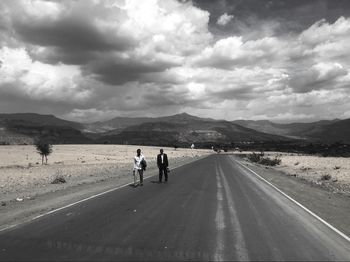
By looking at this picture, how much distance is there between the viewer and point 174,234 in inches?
375

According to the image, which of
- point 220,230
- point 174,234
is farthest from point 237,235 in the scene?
point 174,234

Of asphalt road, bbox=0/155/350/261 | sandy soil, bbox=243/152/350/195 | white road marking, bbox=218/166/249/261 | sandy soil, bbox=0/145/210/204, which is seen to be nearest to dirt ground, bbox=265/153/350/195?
sandy soil, bbox=243/152/350/195

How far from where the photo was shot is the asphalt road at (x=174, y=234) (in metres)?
7.84

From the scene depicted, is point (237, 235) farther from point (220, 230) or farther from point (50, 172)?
point (50, 172)

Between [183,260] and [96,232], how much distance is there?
295cm

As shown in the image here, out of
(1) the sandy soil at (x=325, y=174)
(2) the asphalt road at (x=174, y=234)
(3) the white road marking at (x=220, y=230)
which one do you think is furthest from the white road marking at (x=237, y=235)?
(1) the sandy soil at (x=325, y=174)

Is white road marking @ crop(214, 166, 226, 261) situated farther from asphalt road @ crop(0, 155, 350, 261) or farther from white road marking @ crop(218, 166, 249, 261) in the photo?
white road marking @ crop(218, 166, 249, 261)

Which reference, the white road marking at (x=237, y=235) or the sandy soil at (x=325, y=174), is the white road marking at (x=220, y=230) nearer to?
the white road marking at (x=237, y=235)

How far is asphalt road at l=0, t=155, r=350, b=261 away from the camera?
7.84 metres

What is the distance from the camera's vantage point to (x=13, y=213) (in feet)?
42.0

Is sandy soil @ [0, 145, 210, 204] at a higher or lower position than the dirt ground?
higher

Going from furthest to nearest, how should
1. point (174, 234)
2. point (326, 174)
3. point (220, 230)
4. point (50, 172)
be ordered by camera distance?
point (50, 172) → point (326, 174) → point (220, 230) → point (174, 234)

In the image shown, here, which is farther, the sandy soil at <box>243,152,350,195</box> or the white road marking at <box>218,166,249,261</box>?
the sandy soil at <box>243,152,350,195</box>

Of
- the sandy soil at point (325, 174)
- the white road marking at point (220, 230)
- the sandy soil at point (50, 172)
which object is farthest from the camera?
the sandy soil at point (325, 174)
